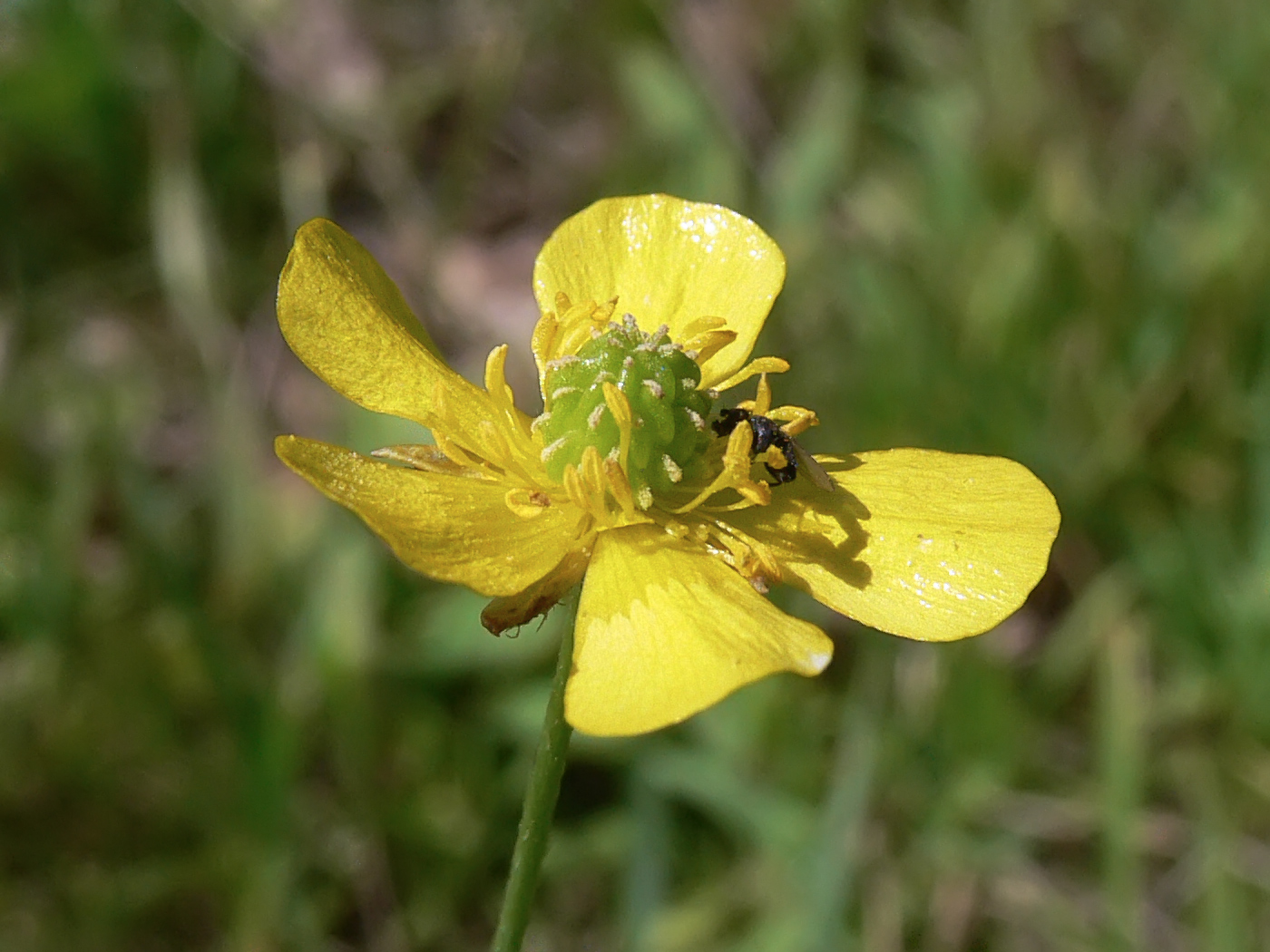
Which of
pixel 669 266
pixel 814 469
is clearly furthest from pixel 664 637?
pixel 669 266

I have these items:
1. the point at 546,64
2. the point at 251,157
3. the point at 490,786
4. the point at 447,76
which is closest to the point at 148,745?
the point at 490,786

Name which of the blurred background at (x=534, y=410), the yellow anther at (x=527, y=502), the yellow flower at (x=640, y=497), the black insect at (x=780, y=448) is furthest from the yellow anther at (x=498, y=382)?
the blurred background at (x=534, y=410)

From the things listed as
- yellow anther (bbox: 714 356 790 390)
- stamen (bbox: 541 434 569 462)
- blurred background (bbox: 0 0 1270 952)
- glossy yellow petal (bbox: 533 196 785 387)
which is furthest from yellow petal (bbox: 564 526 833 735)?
blurred background (bbox: 0 0 1270 952)

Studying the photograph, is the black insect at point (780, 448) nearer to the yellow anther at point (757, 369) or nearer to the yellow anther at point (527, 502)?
the yellow anther at point (757, 369)

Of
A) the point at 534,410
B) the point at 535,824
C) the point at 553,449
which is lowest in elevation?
the point at 534,410

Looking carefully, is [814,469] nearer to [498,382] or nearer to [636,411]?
[636,411]

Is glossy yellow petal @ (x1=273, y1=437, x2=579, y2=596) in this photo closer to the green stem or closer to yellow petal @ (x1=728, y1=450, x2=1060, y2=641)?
the green stem
